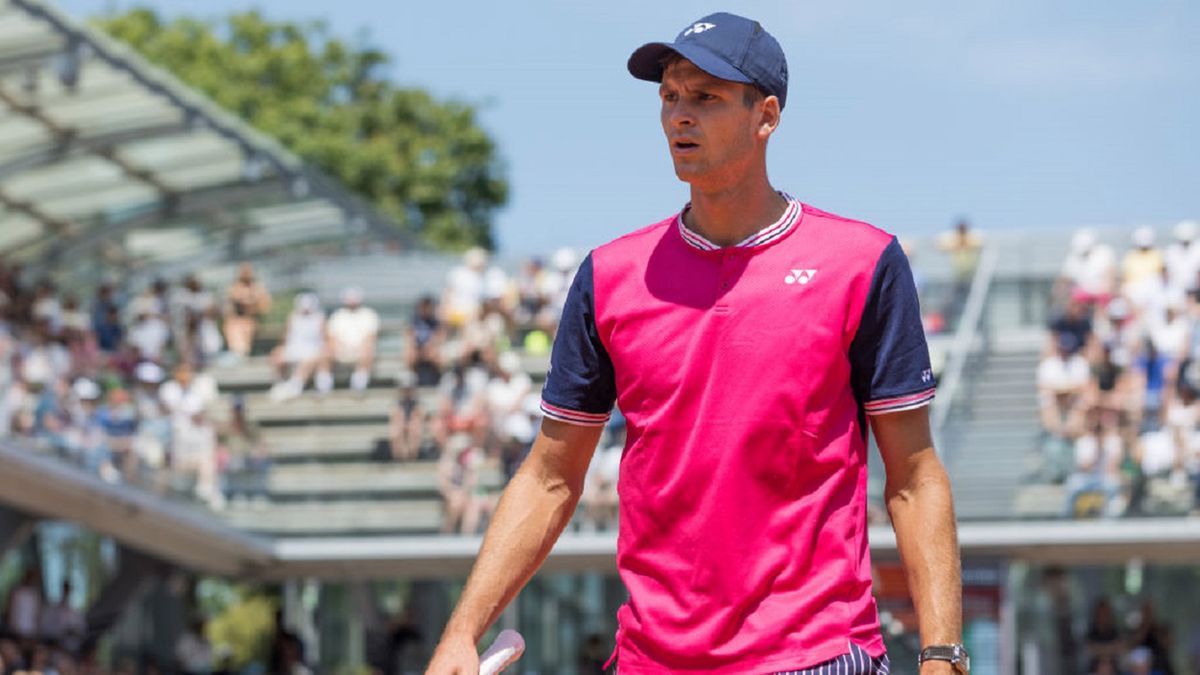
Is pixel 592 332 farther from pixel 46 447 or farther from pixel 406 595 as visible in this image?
pixel 406 595

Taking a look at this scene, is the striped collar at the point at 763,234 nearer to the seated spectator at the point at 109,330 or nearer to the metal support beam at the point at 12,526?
the seated spectator at the point at 109,330

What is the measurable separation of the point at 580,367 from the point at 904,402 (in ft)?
1.98

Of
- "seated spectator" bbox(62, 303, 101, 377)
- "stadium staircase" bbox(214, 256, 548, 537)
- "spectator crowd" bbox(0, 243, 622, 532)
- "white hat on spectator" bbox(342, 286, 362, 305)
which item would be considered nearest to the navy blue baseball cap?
"spectator crowd" bbox(0, 243, 622, 532)

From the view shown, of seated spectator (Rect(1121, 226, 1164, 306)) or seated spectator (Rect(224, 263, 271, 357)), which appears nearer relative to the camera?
seated spectator (Rect(1121, 226, 1164, 306))

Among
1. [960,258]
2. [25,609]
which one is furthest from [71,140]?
[960,258]

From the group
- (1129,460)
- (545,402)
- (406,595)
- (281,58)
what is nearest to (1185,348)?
(1129,460)

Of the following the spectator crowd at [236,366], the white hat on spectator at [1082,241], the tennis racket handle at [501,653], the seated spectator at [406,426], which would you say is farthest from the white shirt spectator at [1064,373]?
the tennis racket handle at [501,653]

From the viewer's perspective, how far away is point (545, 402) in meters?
4.12

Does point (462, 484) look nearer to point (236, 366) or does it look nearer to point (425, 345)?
point (425, 345)

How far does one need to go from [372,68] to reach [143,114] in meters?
27.9

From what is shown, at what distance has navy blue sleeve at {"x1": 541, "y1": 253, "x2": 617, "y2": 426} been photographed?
4.07 metres

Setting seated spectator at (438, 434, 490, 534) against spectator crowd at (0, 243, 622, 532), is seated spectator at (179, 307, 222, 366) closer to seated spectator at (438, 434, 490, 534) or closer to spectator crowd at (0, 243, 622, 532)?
spectator crowd at (0, 243, 622, 532)

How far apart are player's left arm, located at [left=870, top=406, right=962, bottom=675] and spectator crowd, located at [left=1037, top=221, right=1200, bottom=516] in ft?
53.5

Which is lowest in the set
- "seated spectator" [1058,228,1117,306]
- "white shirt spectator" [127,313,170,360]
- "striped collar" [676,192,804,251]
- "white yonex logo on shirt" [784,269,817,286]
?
"white shirt spectator" [127,313,170,360]
